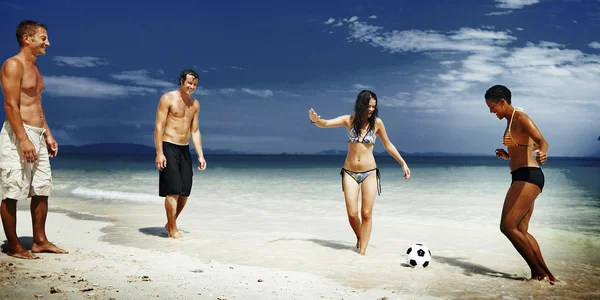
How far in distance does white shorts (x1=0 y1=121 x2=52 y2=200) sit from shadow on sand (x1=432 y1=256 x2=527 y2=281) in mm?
4987

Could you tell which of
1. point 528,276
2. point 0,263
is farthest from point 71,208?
point 528,276

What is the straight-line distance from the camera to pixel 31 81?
574 centimetres

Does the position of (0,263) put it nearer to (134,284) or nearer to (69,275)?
(69,275)

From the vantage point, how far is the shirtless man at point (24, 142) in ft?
18.0

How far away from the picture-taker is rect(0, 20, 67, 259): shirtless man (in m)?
5.47

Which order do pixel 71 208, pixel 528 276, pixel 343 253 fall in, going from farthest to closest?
pixel 71 208 < pixel 343 253 < pixel 528 276

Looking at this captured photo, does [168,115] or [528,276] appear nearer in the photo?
[528,276]

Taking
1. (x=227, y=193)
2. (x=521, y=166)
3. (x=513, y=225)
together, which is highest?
(x=521, y=166)

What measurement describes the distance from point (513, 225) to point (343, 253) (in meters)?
2.43

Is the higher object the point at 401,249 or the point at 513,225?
the point at 513,225

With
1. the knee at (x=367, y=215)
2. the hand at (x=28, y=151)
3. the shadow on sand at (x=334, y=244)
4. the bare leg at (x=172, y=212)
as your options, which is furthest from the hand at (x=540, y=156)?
the hand at (x=28, y=151)

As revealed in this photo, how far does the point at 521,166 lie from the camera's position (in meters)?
5.54

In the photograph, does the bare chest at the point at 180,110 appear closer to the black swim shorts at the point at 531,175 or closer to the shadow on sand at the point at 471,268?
the shadow on sand at the point at 471,268

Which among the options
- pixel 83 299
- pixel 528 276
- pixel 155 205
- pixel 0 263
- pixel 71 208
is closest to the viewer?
pixel 83 299
